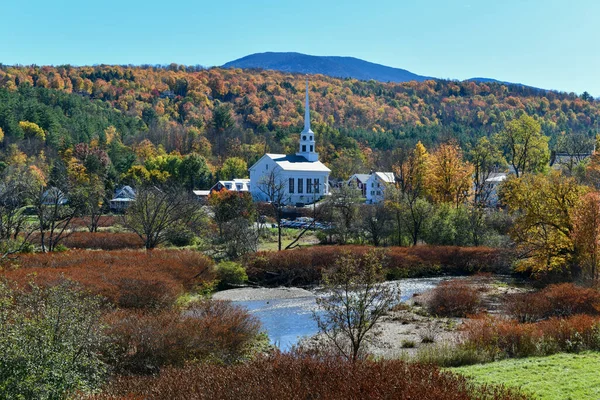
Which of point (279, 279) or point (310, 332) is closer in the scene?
point (310, 332)

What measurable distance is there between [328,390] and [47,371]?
532 centimetres

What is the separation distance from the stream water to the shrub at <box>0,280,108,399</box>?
10.5 metres

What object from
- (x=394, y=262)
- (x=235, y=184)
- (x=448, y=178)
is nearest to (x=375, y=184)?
(x=235, y=184)

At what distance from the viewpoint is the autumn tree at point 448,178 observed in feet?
175

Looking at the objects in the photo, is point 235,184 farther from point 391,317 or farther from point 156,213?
point 391,317

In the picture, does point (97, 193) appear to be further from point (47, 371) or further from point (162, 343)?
point (47, 371)

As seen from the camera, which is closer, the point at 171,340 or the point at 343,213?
the point at 171,340

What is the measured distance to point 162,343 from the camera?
61.9 feet

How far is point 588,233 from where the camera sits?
27.9 meters

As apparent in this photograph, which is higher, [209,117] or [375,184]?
[209,117]

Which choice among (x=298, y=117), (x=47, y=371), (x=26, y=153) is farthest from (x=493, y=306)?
(x=298, y=117)

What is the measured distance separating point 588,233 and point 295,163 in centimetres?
5892

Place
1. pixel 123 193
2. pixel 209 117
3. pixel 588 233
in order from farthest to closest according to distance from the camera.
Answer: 1. pixel 209 117
2. pixel 123 193
3. pixel 588 233

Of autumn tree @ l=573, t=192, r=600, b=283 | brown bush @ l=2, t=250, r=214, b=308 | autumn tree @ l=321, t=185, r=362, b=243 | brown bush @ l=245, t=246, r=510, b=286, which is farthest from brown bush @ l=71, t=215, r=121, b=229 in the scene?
autumn tree @ l=573, t=192, r=600, b=283
